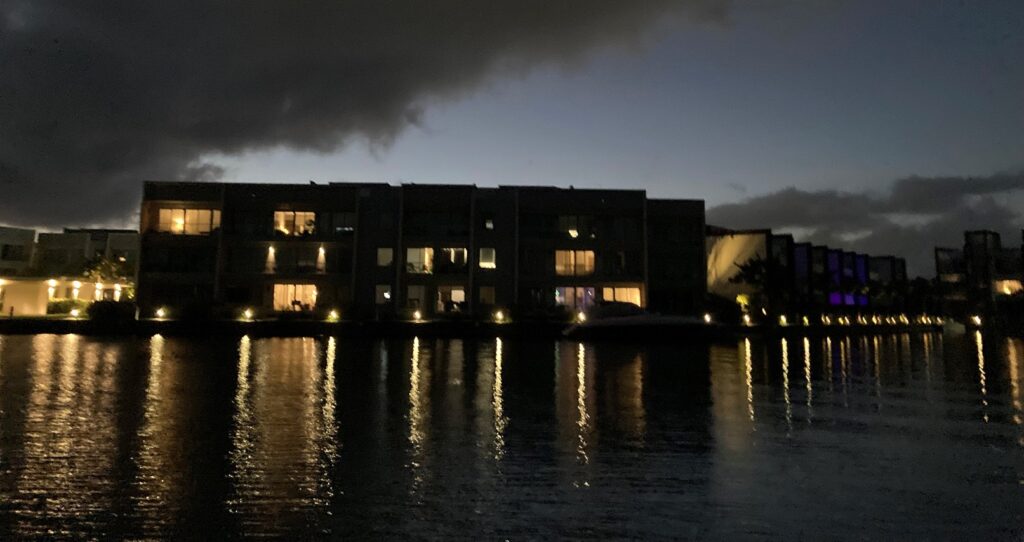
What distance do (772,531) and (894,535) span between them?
1137mm

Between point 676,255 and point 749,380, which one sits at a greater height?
point 676,255

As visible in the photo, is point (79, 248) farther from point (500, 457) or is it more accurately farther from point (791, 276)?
point (500, 457)

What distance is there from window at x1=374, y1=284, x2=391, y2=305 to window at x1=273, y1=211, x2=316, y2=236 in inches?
292

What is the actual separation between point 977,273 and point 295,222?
105 metres

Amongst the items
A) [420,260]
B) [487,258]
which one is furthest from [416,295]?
[487,258]

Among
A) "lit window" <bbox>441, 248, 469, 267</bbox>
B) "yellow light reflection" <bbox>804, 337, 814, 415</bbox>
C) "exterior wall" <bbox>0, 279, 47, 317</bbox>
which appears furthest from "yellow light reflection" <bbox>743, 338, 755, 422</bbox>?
"exterior wall" <bbox>0, 279, 47, 317</bbox>

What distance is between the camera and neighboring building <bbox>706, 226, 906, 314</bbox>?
64375 millimetres

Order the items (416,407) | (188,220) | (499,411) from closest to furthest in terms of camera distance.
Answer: (499,411) < (416,407) < (188,220)

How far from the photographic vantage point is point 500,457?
30.6 ft

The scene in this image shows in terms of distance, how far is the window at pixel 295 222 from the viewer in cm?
5628

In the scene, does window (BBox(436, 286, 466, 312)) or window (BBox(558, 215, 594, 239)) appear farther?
window (BBox(558, 215, 594, 239))

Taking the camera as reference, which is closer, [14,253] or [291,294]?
[291,294]

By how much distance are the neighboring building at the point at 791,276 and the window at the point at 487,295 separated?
24.0m

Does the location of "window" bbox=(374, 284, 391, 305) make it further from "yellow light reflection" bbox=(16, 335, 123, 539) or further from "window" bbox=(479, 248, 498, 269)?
"yellow light reflection" bbox=(16, 335, 123, 539)
